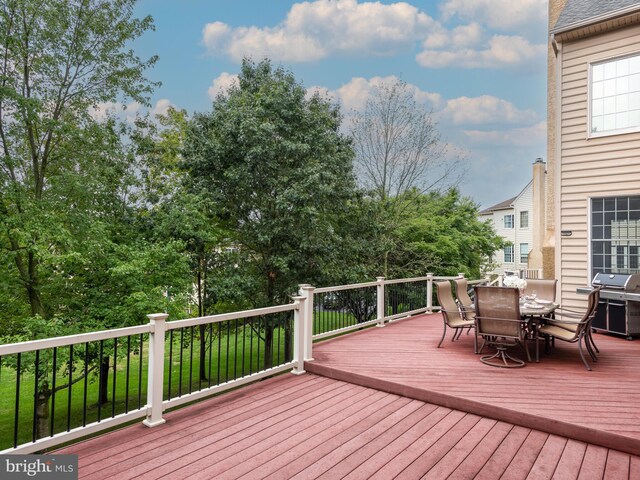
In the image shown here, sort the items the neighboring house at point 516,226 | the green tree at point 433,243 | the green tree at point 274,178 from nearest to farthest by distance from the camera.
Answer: the green tree at point 274,178 < the green tree at point 433,243 < the neighboring house at point 516,226

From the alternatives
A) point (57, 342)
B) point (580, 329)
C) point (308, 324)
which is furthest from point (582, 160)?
point (57, 342)

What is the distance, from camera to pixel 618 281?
6.37 metres

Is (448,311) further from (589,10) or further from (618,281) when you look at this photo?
(589,10)

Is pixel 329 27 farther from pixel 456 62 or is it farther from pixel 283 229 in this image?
pixel 283 229

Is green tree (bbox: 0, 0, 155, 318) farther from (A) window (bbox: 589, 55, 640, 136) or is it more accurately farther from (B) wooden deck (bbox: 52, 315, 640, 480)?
(A) window (bbox: 589, 55, 640, 136)

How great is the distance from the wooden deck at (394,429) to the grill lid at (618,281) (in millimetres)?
1888

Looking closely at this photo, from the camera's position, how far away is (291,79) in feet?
38.7

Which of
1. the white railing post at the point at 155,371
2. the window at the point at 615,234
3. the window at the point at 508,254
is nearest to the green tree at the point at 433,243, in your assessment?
the window at the point at 615,234

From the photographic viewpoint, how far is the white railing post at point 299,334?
479 centimetres

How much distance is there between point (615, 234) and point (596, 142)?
164 cm

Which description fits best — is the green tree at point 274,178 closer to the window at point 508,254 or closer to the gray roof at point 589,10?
the gray roof at point 589,10

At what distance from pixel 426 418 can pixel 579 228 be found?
5492mm

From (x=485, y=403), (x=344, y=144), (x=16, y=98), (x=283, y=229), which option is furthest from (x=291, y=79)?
(x=485, y=403)

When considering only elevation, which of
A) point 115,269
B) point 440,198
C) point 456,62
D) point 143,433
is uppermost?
point 456,62
